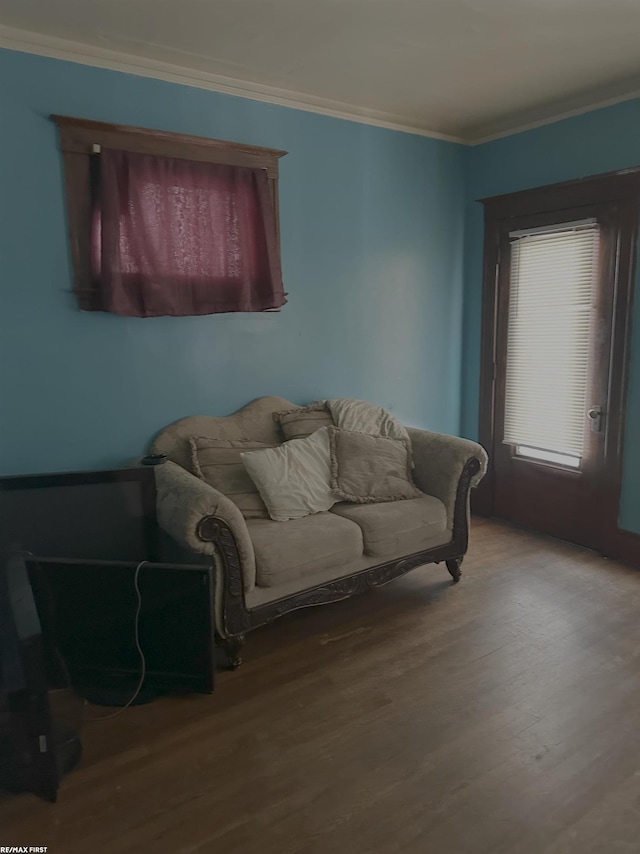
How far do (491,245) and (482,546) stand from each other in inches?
80.7

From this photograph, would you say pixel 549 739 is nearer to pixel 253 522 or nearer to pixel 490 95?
pixel 253 522

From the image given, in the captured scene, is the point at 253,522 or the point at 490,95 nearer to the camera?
the point at 253,522

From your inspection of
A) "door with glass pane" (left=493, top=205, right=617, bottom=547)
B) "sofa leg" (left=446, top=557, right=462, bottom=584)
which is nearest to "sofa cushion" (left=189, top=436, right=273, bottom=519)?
"sofa leg" (left=446, top=557, right=462, bottom=584)

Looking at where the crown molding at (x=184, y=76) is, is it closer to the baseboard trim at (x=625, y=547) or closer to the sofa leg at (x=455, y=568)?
the sofa leg at (x=455, y=568)

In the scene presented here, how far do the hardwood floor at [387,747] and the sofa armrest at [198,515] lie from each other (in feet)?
1.70

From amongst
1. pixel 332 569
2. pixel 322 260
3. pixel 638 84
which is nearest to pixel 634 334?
pixel 638 84

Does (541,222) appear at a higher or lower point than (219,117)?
lower

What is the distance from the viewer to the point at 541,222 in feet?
12.5

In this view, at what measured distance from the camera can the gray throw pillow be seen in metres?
3.21

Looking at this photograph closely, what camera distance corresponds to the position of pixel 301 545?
106 inches

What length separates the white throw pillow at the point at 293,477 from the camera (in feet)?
9.77

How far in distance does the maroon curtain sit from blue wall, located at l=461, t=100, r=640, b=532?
1.66m

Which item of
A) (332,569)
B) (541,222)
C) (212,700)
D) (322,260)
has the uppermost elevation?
(541,222)

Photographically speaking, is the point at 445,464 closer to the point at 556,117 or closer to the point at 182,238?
the point at 182,238
